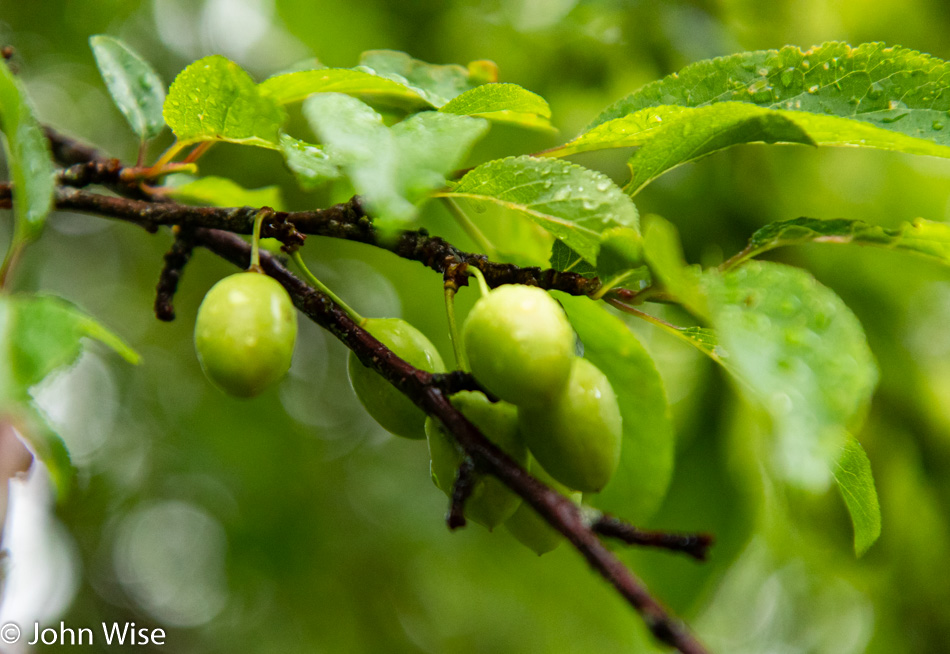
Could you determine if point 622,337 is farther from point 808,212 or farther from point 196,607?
point 196,607

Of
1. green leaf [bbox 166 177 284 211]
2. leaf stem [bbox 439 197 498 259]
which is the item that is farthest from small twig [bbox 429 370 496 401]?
green leaf [bbox 166 177 284 211]

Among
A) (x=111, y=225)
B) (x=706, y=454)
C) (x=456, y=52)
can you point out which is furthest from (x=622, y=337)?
(x=111, y=225)

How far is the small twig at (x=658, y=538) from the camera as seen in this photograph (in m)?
0.57

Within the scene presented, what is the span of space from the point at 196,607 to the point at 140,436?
1200 millimetres

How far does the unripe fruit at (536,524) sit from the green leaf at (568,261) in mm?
222

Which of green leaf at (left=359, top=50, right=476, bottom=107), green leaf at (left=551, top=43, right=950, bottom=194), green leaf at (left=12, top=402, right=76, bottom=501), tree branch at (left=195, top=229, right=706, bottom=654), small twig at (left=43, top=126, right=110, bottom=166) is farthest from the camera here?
small twig at (left=43, top=126, right=110, bottom=166)

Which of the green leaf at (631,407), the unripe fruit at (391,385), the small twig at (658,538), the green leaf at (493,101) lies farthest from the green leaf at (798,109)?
the small twig at (658,538)

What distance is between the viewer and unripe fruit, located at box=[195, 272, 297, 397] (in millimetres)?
762

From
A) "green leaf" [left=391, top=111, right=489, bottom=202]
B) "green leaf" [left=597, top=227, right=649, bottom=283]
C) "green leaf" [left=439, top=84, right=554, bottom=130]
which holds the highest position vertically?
"green leaf" [left=391, top=111, right=489, bottom=202]

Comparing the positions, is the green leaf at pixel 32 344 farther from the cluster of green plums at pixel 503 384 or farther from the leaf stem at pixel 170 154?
the leaf stem at pixel 170 154

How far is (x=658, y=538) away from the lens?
58 cm

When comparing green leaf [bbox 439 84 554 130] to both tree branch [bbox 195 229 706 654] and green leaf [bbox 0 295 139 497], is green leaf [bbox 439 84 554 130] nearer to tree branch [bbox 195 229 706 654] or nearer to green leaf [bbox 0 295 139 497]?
tree branch [bbox 195 229 706 654]

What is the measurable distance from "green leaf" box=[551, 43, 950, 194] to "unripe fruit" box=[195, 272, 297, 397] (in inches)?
15.1

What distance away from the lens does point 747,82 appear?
827 millimetres
